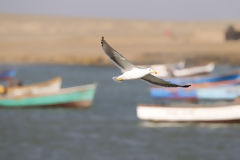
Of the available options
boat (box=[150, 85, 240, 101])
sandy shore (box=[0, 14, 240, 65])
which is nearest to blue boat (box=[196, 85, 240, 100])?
boat (box=[150, 85, 240, 101])

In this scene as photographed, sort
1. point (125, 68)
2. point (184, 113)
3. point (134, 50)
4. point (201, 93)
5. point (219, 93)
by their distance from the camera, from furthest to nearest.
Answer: point (134, 50) < point (201, 93) < point (219, 93) < point (184, 113) < point (125, 68)

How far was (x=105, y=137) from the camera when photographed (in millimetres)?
38531

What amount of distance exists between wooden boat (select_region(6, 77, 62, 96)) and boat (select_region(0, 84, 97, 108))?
0.33 m

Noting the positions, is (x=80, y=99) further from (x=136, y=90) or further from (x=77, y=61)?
(x=77, y=61)

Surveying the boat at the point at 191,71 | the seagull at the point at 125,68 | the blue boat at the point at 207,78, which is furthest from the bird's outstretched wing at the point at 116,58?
the boat at the point at 191,71

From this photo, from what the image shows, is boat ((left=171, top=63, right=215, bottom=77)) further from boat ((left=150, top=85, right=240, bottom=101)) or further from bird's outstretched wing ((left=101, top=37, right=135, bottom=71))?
bird's outstretched wing ((left=101, top=37, right=135, bottom=71))

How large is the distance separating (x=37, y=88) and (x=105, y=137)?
35.5ft

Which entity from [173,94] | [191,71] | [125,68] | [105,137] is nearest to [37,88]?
[105,137]

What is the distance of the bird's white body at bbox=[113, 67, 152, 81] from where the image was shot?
12.4 m

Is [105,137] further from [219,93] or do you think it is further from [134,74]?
[134,74]

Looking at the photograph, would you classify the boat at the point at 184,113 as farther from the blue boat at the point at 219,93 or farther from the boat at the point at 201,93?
the blue boat at the point at 219,93

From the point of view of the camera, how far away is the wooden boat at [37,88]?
157 ft

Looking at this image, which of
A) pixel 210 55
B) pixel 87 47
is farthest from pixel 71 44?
pixel 210 55

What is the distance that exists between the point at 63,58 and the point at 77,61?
359 cm
